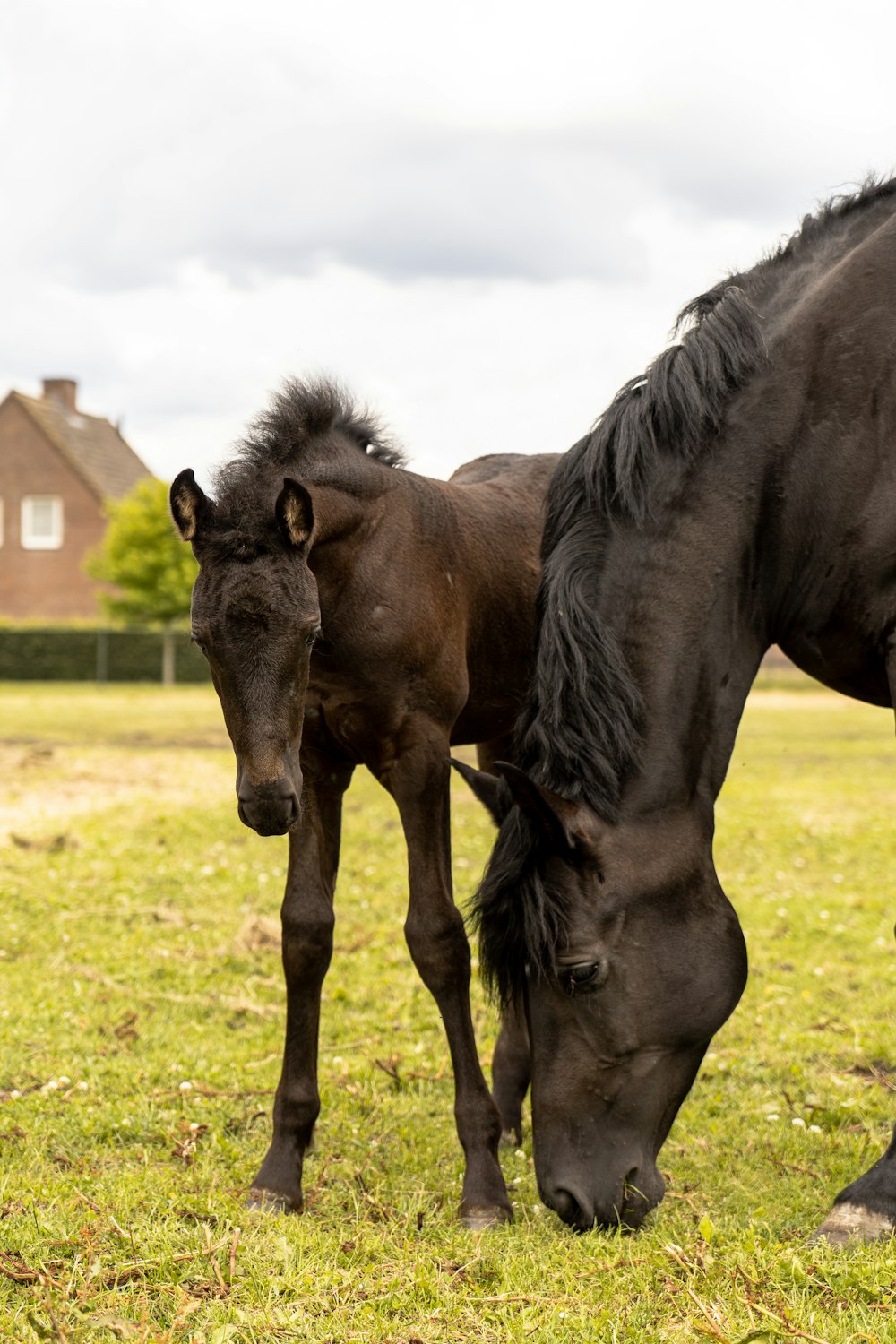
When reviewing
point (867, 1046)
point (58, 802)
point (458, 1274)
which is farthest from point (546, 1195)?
point (58, 802)

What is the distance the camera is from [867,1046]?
5.58 m

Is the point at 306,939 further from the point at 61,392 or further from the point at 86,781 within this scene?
the point at 61,392

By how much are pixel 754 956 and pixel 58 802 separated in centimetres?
720

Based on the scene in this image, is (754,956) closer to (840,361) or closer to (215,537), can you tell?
(840,361)

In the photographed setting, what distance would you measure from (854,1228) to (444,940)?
1.40m

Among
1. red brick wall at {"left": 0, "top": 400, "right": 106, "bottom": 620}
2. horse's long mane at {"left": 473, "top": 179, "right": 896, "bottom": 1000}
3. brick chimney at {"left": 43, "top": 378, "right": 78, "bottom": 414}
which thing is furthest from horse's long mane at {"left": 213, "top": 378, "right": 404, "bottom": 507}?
brick chimney at {"left": 43, "top": 378, "right": 78, "bottom": 414}

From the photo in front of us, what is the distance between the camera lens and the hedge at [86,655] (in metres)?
32.2

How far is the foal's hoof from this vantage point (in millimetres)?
3688

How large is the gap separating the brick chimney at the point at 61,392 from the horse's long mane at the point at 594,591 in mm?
46115

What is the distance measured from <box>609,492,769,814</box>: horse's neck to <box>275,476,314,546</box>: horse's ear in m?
0.83

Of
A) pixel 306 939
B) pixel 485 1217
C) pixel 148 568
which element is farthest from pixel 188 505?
pixel 148 568

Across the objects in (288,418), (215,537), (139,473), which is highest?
(139,473)

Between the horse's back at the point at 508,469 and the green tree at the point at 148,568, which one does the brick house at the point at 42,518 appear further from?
the horse's back at the point at 508,469

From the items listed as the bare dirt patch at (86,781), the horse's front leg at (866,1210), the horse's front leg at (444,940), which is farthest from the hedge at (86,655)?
the horse's front leg at (866,1210)
